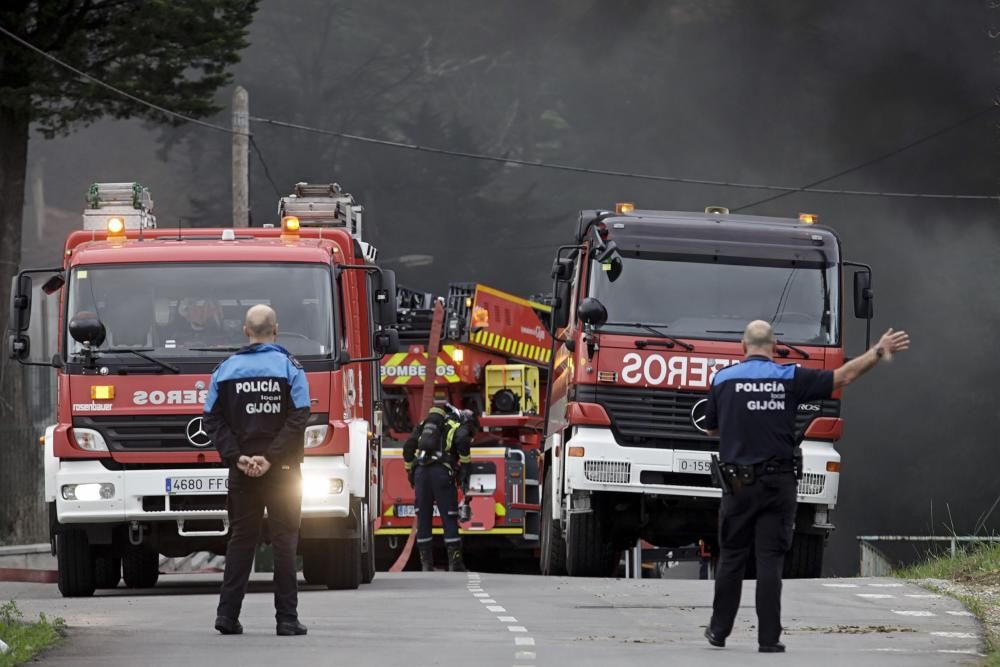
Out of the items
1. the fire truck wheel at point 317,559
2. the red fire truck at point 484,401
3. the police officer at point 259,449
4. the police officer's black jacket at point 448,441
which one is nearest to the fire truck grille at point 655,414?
the fire truck wheel at point 317,559

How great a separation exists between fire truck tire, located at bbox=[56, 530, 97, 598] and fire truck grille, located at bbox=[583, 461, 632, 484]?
400cm

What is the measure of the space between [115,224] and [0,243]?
405 inches

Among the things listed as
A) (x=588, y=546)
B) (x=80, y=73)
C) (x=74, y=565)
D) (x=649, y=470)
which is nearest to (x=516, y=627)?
(x=74, y=565)

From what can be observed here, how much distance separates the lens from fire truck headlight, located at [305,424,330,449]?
13.5 metres

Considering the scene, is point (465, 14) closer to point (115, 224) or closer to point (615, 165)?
point (615, 165)

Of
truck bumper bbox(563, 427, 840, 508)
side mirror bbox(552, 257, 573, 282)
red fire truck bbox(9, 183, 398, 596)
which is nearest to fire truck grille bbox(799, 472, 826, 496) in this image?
Result: truck bumper bbox(563, 427, 840, 508)

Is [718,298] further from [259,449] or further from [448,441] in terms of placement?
[259,449]

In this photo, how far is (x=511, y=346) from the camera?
23547 millimetres

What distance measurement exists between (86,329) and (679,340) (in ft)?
15.7

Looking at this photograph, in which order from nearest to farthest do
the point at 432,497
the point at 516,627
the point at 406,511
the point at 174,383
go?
the point at 516,627 < the point at 174,383 < the point at 432,497 < the point at 406,511

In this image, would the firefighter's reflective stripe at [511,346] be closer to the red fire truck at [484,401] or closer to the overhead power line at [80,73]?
the red fire truck at [484,401]

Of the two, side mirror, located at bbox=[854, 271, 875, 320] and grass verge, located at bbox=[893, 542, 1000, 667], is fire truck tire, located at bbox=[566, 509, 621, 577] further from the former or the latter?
side mirror, located at bbox=[854, 271, 875, 320]

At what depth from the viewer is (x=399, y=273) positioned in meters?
42.2

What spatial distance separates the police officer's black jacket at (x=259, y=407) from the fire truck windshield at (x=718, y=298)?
19.6 ft
